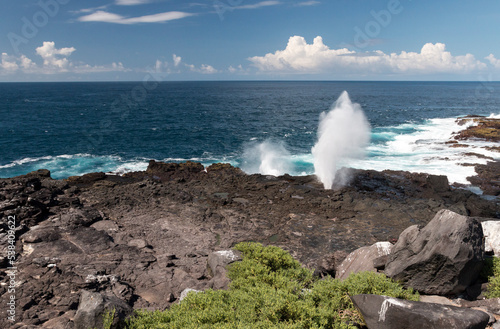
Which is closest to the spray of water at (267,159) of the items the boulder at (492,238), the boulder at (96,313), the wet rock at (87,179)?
the wet rock at (87,179)

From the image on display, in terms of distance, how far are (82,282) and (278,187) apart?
1529 cm

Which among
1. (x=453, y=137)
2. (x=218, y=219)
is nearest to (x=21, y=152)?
(x=218, y=219)

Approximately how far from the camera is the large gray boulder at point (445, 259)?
385 inches

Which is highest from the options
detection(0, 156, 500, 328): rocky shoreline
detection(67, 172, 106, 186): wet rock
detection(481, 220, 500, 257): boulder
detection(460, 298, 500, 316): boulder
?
detection(481, 220, 500, 257): boulder

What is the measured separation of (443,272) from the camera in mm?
9930

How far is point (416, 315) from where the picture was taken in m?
7.09

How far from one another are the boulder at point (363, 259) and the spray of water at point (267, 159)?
66.9 feet

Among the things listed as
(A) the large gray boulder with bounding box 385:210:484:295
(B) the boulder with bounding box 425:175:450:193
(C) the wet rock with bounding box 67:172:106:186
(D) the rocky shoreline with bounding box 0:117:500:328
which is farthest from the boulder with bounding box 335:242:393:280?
(C) the wet rock with bounding box 67:172:106:186

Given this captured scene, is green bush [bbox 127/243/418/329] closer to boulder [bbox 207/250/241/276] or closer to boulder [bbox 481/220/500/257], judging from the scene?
boulder [bbox 207/250/241/276]

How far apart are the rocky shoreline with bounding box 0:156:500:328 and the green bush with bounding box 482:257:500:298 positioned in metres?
5.28

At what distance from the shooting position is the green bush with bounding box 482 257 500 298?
31.3 ft

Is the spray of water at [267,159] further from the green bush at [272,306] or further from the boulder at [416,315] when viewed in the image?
the boulder at [416,315]

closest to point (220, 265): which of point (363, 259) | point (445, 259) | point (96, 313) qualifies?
point (96, 313)

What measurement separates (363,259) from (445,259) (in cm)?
337
